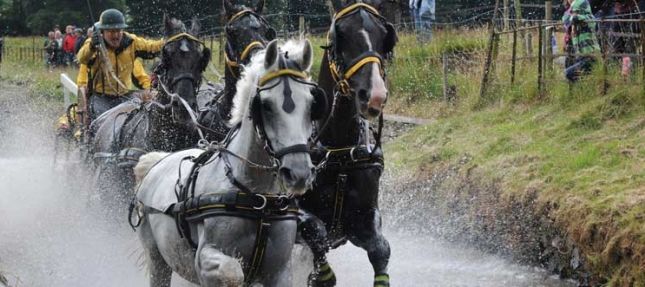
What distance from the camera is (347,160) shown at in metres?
7.23

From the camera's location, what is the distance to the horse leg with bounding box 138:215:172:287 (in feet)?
22.9

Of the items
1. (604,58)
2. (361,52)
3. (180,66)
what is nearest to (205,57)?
(180,66)

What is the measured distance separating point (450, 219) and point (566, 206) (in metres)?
2.48

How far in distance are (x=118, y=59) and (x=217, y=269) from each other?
611 centimetres

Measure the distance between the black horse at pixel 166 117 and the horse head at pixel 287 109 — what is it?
2.74 m

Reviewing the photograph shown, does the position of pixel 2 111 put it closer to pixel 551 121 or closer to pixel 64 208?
pixel 64 208

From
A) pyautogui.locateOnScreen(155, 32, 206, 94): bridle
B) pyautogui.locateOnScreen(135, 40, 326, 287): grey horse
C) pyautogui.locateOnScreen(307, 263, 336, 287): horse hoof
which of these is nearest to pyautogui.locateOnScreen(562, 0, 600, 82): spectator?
pyautogui.locateOnScreen(155, 32, 206, 94): bridle

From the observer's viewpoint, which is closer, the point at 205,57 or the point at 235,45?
the point at 235,45

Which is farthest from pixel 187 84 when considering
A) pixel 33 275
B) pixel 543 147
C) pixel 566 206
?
pixel 543 147

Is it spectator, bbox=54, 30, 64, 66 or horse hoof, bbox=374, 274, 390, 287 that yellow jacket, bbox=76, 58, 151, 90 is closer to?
horse hoof, bbox=374, 274, 390, 287

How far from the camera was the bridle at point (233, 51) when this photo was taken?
8586 millimetres

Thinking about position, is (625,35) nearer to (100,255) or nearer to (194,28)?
(194,28)

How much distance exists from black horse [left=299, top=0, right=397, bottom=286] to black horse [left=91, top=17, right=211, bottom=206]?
1.56m

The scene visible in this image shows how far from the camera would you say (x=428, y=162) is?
45.0 ft
